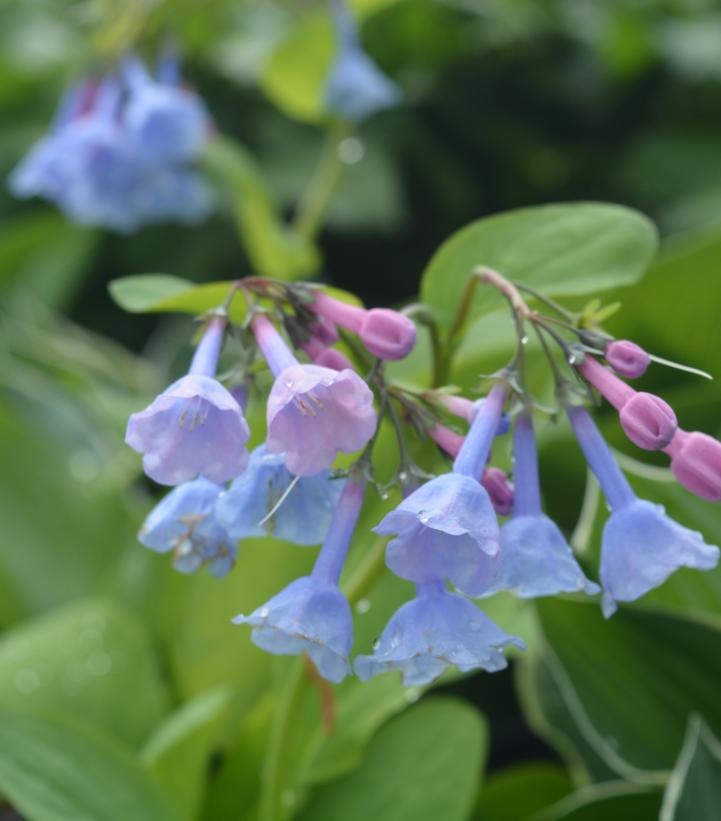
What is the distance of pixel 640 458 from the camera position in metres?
0.82

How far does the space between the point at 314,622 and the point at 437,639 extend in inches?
1.9

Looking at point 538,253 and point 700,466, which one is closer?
point 700,466

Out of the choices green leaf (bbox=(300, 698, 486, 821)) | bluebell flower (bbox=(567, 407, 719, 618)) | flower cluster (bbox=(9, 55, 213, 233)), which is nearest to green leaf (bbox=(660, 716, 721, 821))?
green leaf (bbox=(300, 698, 486, 821))

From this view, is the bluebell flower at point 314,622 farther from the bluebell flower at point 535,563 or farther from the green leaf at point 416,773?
the green leaf at point 416,773

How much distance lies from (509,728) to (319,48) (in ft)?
2.18

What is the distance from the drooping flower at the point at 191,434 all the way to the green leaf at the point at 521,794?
1.52ft

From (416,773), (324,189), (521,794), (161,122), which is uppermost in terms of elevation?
(161,122)

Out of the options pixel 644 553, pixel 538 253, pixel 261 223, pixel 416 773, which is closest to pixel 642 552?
pixel 644 553

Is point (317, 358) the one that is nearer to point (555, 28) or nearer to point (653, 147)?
point (653, 147)

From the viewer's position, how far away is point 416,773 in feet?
2.17

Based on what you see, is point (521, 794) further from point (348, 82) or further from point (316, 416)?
point (348, 82)

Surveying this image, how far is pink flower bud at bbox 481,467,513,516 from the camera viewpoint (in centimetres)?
44

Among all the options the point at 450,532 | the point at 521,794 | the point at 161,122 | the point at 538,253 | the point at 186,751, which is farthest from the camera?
the point at 161,122

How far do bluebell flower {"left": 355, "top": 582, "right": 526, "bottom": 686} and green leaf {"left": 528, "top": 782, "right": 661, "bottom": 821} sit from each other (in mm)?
303
